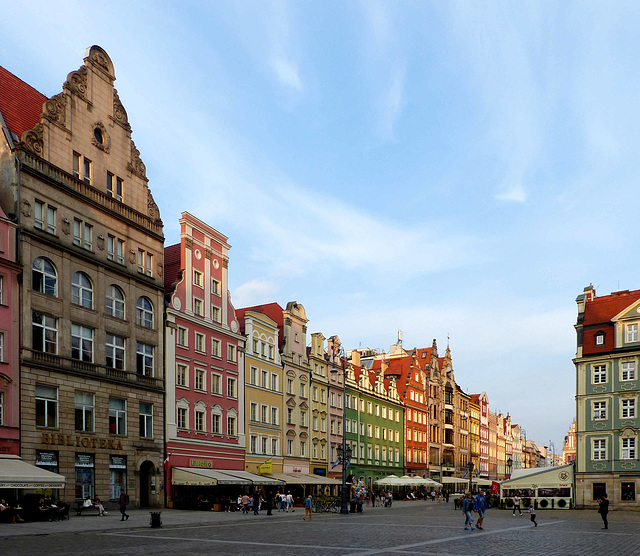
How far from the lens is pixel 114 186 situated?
49.3 metres

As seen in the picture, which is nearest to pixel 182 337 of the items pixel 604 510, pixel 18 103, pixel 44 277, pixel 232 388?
pixel 232 388

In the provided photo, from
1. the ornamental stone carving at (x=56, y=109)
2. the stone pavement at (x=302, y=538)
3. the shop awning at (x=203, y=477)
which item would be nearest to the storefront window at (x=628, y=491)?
the stone pavement at (x=302, y=538)

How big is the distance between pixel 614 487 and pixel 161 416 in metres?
39.3

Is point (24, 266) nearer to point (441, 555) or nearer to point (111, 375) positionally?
point (111, 375)

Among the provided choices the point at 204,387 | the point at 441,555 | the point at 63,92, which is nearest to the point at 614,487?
the point at 204,387

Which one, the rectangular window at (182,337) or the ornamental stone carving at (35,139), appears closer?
the ornamental stone carving at (35,139)

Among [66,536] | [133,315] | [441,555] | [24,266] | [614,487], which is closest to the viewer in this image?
[441,555]

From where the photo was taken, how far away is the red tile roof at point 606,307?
229 ft

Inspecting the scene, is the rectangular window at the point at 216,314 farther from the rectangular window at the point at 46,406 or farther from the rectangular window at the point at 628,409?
the rectangular window at the point at 628,409

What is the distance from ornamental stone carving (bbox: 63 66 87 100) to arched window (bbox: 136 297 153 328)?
1351cm

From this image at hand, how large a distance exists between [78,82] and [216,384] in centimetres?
2441

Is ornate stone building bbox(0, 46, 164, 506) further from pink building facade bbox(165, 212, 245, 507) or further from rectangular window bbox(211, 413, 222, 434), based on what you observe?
rectangular window bbox(211, 413, 222, 434)

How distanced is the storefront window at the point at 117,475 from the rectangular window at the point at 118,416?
5.22 ft

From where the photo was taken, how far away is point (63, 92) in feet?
149
